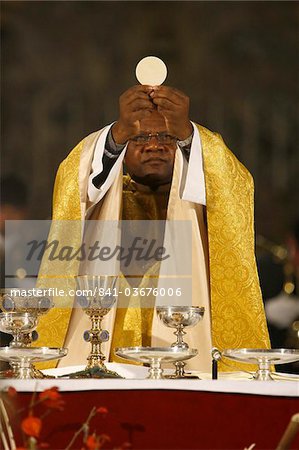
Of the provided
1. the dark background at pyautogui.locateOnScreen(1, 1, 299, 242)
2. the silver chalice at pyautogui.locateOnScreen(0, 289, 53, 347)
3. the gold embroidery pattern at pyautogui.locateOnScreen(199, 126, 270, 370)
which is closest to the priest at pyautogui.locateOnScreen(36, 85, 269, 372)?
the gold embroidery pattern at pyautogui.locateOnScreen(199, 126, 270, 370)

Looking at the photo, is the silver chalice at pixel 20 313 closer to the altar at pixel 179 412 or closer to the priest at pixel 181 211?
the priest at pixel 181 211

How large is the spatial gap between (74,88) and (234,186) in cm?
624

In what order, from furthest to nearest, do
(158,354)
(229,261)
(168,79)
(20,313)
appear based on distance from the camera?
(168,79) < (229,261) < (20,313) < (158,354)

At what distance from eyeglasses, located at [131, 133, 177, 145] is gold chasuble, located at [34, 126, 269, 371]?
0.23 feet

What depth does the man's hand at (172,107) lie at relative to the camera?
4.41 m

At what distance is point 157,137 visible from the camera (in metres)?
4.64

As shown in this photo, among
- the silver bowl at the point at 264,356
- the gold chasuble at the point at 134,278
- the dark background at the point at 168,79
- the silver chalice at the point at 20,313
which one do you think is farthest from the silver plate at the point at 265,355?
the dark background at the point at 168,79

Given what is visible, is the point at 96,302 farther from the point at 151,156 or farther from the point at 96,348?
the point at 151,156

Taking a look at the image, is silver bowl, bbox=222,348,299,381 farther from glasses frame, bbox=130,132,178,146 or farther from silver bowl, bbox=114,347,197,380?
glasses frame, bbox=130,132,178,146

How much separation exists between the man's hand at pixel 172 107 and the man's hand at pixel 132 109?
3 cm

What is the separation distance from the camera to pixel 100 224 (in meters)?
4.69

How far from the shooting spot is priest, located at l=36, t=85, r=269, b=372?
15.0 ft

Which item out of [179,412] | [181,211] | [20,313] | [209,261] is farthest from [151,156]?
[179,412]

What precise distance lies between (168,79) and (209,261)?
6397mm
